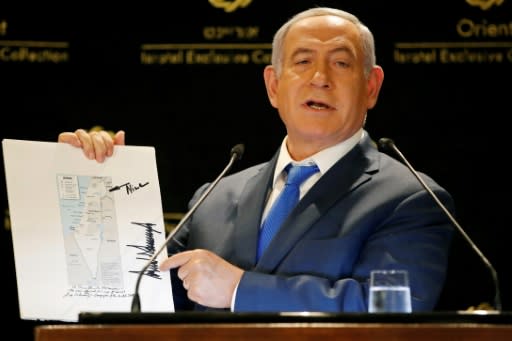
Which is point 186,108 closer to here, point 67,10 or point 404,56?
point 67,10

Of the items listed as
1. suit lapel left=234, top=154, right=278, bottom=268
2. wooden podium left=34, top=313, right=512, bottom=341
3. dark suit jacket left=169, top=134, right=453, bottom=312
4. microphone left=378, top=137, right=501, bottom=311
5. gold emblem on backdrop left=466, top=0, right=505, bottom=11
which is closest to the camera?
wooden podium left=34, top=313, right=512, bottom=341

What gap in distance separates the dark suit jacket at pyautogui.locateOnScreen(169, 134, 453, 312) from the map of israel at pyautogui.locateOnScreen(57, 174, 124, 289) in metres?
0.36

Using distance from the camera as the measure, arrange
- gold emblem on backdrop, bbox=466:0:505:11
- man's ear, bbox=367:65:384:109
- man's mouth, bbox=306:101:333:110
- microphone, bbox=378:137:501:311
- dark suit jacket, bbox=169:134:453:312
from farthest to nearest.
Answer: gold emblem on backdrop, bbox=466:0:505:11 → man's ear, bbox=367:65:384:109 → man's mouth, bbox=306:101:333:110 → dark suit jacket, bbox=169:134:453:312 → microphone, bbox=378:137:501:311

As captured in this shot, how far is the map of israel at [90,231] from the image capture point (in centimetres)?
275

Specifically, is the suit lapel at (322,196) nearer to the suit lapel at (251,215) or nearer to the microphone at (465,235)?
the suit lapel at (251,215)

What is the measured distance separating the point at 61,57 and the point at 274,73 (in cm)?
126

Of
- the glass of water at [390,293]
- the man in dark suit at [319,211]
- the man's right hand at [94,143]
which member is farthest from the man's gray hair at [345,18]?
the glass of water at [390,293]

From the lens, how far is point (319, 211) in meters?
Answer: 2.89

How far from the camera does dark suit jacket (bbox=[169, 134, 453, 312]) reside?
2693 mm

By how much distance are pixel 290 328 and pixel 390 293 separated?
1.33 feet

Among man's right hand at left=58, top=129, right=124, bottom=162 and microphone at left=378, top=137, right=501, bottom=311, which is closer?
microphone at left=378, top=137, right=501, bottom=311
